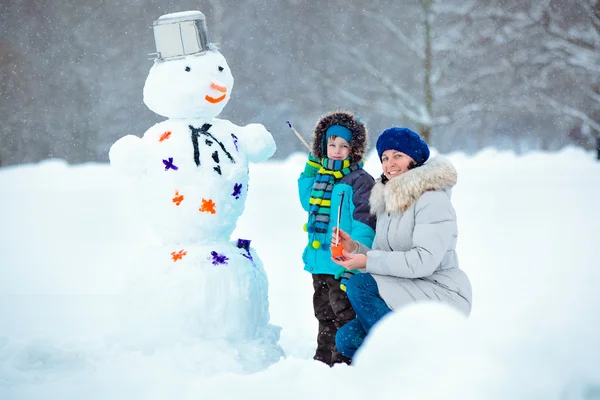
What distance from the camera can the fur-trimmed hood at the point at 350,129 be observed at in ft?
12.1

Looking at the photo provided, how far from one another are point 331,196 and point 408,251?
777 mm

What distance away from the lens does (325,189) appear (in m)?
3.66

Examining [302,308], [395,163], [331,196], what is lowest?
[302,308]

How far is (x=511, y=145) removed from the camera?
79.9 feet

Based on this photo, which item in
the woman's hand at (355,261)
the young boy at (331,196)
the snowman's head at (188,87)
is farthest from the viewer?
the snowman's head at (188,87)

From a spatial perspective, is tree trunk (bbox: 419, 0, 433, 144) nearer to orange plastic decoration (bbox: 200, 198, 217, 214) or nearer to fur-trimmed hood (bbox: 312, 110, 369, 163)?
fur-trimmed hood (bbox: 312, 110, 369, 163)

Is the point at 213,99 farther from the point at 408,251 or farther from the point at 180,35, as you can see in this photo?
the point at 408,251

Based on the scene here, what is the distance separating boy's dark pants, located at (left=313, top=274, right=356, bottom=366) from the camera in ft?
12.0

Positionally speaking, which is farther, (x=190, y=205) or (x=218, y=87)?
(x=218, y=87)

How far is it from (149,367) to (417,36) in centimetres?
1316

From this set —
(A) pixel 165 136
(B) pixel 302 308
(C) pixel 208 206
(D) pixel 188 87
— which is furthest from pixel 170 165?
(B) pixel 302 308

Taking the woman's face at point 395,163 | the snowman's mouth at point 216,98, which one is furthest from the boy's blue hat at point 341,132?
the snowman's mouth at point 216,98

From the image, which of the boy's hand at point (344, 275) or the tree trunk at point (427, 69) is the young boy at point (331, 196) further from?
the tree trunk at point (427, 69)

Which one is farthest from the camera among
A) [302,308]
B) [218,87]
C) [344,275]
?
[302,308]
